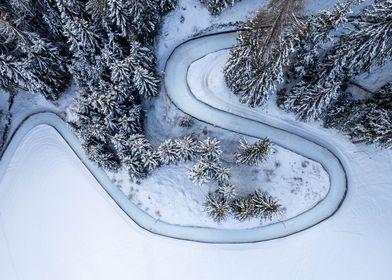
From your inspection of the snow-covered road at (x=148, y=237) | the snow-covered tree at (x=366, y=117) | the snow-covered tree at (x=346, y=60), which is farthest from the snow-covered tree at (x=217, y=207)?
the snow-covered tree at (x=366, y=117)

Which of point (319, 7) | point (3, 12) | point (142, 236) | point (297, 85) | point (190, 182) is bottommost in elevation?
point (142, 236)

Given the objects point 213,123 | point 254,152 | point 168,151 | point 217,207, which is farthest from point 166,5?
point 217,207

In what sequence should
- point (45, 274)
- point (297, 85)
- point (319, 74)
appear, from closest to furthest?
1. point (319, 74)
2. point (297, 85)
3. point (45, 274)

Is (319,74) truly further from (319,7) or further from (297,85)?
(319,7)

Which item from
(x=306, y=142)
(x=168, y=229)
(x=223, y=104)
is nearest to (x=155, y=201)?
(x=168, y=229)

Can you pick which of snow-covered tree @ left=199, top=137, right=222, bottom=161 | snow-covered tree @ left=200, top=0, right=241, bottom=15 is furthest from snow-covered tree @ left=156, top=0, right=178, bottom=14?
snow-covered tree @ left=199, top=137, right=222, bottom=161

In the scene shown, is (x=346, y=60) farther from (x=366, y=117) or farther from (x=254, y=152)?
(x=254, y=152)

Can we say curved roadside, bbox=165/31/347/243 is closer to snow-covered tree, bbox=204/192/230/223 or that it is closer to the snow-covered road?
the snow-covered road
